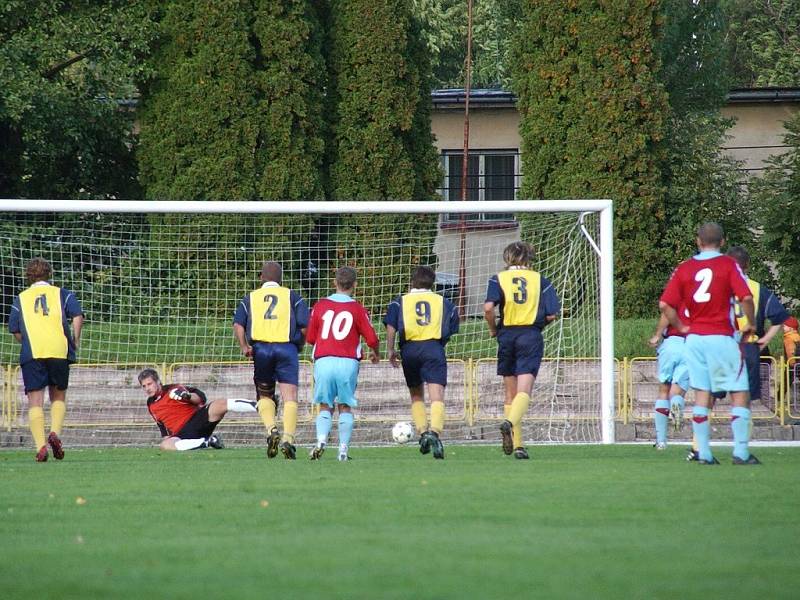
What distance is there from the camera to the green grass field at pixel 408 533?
4.61 metres

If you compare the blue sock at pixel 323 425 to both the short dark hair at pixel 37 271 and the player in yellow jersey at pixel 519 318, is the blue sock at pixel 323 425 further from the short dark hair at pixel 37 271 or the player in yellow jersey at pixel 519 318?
the short dark hair at pixel 37 271

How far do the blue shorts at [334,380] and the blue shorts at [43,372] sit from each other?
2.42 meters

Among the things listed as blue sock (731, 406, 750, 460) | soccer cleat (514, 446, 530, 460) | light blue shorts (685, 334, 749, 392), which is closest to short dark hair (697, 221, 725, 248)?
Result: light blue shorts (685, 334, 749, 392)

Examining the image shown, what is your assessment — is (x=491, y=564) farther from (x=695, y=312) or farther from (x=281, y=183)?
(x=281, y=183)

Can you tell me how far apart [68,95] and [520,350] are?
11.7 m

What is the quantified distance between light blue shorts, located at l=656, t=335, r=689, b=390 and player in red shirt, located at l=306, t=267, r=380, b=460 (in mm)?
3258

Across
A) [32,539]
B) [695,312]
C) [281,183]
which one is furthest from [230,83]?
[32,539]

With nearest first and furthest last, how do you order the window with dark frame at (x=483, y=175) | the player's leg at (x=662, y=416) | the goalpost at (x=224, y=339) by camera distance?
1. the player's leg at (x=662, y=416)
2. the goalpost at (x=224, y=339)
3. the window with dark frame at (x=483, y=175)

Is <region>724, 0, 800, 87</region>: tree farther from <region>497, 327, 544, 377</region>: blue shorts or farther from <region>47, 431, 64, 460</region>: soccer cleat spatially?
<region>47, 431, 64, 460</region>: soccer cleat

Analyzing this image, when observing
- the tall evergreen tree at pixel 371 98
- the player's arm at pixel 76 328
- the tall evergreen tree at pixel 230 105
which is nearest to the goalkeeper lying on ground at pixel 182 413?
the player's arm at pixel 76 328

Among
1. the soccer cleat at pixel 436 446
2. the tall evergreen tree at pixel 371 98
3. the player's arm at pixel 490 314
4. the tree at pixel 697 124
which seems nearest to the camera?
the player's arm at pixel 490 314

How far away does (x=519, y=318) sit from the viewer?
37.9 feet

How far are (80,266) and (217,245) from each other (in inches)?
89.0

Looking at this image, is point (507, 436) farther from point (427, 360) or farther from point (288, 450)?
point (288, 450)
